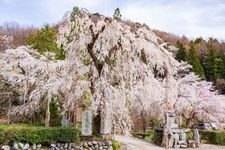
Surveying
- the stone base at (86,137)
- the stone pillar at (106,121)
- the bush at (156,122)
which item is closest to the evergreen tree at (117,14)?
the stone pillar at (106,121)

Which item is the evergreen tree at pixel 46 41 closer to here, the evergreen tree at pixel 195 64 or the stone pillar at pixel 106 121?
the stone pillar at pixel 106 121

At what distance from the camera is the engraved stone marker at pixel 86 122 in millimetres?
13124

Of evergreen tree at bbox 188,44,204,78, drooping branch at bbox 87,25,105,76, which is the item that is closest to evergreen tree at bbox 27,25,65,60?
drooping branch at bbox 87,25,105,76

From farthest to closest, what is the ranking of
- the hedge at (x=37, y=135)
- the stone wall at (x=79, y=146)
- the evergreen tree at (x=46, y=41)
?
the evergreen tree at (x=46, y=41), the stone wall at (x=79, y=146), the hedge at (x=37, y=135)

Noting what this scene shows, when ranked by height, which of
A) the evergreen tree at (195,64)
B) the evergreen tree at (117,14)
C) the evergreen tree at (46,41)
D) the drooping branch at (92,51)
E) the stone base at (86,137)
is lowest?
the stone base at (86,137)

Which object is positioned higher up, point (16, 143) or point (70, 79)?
point (70, 79)

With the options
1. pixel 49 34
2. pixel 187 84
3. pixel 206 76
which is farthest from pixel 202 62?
pixel 49 34

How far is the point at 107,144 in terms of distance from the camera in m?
12.9

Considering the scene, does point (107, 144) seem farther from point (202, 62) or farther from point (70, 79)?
point (202, 62)

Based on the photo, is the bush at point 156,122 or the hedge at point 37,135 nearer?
the hedge at point 37,135

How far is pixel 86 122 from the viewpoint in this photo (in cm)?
1313

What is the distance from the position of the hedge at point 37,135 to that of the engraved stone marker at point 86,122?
0.97ft

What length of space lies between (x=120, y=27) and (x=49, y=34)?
36.5ft

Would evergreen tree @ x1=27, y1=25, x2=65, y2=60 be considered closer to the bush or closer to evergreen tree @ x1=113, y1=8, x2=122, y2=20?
the bush
